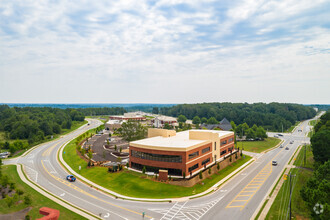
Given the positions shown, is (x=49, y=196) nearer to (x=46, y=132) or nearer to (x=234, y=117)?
(x=46, y=132)

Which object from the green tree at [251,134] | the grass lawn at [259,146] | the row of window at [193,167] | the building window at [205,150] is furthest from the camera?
the green tree at [251,134]

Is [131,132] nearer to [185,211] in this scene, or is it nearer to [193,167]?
[193,167]

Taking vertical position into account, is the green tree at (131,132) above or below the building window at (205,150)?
above

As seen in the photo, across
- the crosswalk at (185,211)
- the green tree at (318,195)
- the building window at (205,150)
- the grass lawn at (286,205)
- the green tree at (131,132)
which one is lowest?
the crosswalk at (185,211)

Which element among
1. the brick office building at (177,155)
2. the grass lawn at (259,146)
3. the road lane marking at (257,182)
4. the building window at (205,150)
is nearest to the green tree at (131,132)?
the brick office building at (177,155)

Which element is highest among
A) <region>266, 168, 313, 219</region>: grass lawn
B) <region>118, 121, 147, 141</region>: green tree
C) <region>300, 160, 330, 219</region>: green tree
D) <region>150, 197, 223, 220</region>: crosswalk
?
<region>118, 121, 147, 141</region>: green tree

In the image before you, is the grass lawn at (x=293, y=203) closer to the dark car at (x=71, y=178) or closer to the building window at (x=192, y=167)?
the building window at (x=192, y=167)

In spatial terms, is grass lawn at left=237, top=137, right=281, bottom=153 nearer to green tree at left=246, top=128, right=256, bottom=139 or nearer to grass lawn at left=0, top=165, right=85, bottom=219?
green tree at left=246, top=128, right=256, bottom=139

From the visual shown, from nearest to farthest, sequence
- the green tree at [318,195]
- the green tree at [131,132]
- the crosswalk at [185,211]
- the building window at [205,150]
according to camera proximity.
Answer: the green tree at [318,195] < the crosswalk at [185,211] < the building window at [205,150] < the green tree at [131,132]

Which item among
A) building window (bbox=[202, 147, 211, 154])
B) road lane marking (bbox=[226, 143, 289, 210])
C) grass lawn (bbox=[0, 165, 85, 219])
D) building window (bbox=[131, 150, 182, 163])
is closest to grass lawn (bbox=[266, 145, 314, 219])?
road lane marking (bbox=[226, 143, 289, 210])
